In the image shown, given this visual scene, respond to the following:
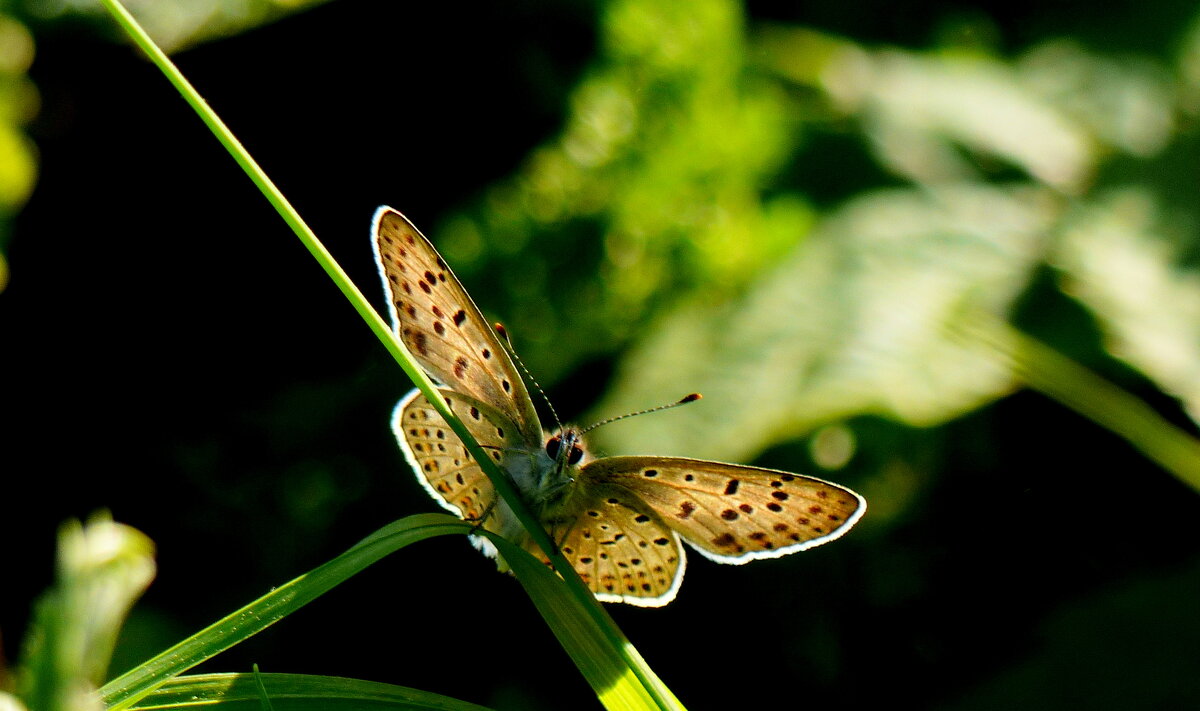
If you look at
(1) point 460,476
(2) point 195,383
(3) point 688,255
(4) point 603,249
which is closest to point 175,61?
(2) point 195,383

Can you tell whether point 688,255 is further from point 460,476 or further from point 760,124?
point 460,476

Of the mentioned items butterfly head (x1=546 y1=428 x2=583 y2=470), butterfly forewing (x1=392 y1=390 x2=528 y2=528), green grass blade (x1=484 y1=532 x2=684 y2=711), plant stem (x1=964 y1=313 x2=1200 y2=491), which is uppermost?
butterfly forewing (x1=392 y1=390 x2=528 y2=528)

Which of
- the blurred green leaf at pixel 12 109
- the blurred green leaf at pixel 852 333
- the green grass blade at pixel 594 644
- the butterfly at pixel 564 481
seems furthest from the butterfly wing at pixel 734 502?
the blurred green leaf at pixel 12 109

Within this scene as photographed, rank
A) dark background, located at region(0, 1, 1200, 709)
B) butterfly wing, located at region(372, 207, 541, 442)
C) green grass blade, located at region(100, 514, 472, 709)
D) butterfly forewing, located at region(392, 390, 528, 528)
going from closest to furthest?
green grass blade, located at region(100, 514, 472, 709) → butterfly wing, located at region(372, 207, 541, 442) → butterfly forewing, located at region(392, 390, 528, 528) → dark background, located at region(0, 1, 1200, 709)

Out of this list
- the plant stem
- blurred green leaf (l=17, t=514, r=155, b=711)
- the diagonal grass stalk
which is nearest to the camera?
blurred green leaf (l=17, t=514, r=155, b=711)

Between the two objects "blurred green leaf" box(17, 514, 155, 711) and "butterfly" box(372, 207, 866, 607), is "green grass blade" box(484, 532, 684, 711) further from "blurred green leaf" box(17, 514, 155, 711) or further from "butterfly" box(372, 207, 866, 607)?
"blurred green leaf" box(17, 514, 155, 711)

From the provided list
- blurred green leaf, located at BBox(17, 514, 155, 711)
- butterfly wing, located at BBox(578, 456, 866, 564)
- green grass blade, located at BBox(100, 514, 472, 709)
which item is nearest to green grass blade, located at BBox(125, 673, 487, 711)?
green grass blade, located at BBox(100, 514, 472, 709)

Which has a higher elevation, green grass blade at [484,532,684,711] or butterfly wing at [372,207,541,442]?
butterfly wing at [372,207,541,442]
